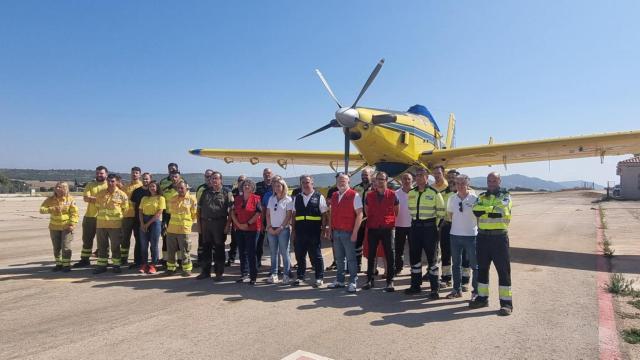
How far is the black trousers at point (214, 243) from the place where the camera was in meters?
6.45

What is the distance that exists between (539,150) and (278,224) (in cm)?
993

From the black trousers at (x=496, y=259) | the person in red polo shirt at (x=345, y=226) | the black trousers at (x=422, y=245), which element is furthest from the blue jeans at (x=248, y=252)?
the black trousers at (x=496, y=259)

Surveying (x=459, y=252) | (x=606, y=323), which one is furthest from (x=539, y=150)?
(x=606, y=323)

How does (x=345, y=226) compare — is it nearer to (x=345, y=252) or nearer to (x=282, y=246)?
(x=345, y=252)

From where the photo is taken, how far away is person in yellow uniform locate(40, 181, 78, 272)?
274 inches

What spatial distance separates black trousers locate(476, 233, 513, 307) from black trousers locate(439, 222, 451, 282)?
1037mm

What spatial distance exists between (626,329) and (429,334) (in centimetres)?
213

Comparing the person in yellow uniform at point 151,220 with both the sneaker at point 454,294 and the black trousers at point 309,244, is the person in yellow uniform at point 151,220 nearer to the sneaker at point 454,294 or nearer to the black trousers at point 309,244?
the black trousers at point 309,244

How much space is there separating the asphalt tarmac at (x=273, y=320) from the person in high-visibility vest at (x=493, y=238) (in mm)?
266

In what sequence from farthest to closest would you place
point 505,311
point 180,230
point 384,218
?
point 180,230
point 384,218
point 505,311

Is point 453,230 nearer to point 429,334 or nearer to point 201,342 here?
point 429,334

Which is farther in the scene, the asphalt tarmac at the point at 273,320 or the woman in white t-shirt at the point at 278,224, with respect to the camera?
the woman in white t-shirt at the point at 278,224

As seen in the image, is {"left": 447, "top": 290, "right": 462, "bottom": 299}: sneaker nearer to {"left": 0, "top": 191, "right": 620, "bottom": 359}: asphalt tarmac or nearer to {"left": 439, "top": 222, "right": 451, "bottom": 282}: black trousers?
{"left": 0, "top": 191, "right": 620, "bottom": 359}: asphalt tarmac

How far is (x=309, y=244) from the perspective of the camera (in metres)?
6.05
